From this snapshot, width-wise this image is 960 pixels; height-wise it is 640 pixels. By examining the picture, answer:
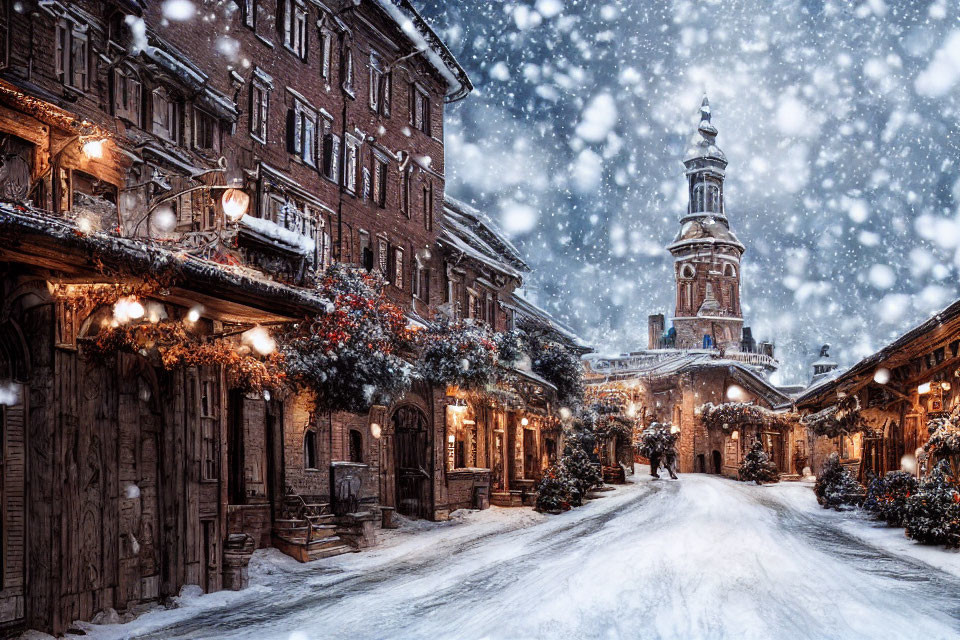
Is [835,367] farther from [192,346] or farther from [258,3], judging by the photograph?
[192,346]

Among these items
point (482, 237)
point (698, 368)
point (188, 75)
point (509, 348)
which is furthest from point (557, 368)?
point (698, 368)

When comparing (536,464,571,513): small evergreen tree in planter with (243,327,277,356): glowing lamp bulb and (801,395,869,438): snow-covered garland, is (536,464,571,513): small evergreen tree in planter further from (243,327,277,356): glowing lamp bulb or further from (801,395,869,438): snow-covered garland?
(243,327,277,356): glowing lamp bulb

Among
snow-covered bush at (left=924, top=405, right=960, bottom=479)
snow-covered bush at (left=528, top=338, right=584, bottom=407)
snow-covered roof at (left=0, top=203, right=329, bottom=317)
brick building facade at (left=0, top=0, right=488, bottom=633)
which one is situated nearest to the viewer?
snow-covered roof at (left=0, top=203, right=329, bottom=317)

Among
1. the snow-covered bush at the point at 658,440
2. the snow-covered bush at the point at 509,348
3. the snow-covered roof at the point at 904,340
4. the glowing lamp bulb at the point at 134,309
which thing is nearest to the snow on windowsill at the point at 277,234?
the glowing lamp bulb at the point at 134,309

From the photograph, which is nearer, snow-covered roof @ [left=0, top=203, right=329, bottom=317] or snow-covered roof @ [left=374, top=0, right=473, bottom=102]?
snow-covered roof @ [left=0, top=203, right=329, bottom=317]

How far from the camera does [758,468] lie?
49594 mm

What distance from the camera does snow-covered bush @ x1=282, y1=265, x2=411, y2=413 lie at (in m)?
18.1

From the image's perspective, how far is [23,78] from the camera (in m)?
13.0

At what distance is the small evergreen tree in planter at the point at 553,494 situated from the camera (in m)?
29.6

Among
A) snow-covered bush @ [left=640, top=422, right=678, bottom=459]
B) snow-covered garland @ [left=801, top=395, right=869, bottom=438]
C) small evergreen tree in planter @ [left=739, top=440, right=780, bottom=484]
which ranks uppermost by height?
snow-covered garland @ [left=801, top=395, right=869, bottom=438]

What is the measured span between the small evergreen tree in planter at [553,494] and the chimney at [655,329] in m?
64.7

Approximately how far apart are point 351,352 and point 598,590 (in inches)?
288

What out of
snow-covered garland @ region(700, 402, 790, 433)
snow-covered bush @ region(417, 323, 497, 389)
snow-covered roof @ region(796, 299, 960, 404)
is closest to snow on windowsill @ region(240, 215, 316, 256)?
snow-covered bush @ region(417, 323, 497, 389)

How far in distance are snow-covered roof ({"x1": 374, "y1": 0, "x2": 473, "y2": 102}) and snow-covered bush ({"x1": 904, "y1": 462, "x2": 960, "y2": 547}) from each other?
1760cm
